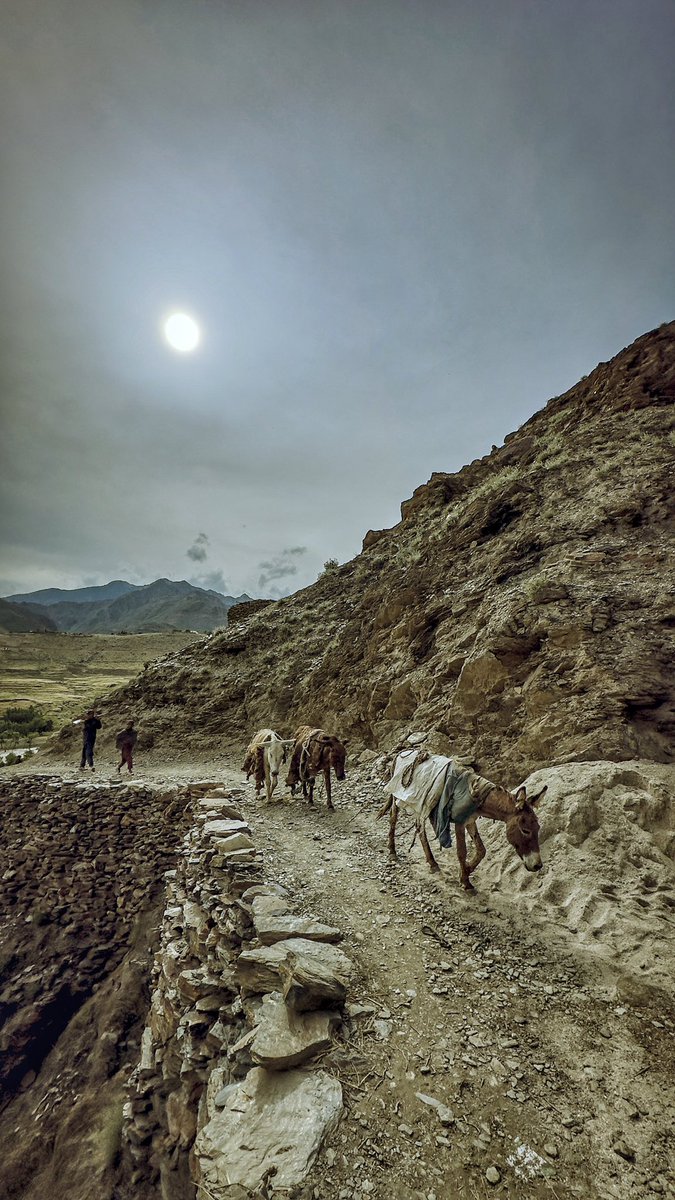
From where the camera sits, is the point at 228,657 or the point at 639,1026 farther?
the point at 228,657

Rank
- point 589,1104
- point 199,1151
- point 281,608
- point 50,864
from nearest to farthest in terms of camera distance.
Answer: point 589,1104
point 199,1151
point 50,864
point 281,608

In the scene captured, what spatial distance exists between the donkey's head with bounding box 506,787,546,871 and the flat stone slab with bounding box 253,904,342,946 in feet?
8.43

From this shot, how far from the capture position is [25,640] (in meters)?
91.6

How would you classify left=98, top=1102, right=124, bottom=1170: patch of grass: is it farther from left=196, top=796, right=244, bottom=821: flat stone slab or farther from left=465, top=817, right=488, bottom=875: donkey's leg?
left=465, top=817, right=488, bottom=875: donkey's leg

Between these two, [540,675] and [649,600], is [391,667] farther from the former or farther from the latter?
[649,600]

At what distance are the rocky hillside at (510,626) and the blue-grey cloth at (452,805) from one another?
→ 2331mm

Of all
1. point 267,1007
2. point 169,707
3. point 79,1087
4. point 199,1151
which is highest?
point 169,707

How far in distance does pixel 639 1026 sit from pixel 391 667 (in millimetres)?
10554

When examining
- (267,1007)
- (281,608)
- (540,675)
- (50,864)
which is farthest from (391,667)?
(281,608)

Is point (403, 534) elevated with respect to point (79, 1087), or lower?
elevated

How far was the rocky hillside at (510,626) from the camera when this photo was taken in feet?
25.9

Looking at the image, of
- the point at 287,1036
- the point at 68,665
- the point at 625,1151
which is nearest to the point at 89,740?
the point at 287,1036

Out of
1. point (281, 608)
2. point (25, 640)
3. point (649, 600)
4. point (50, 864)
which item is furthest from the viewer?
point (25, 640)

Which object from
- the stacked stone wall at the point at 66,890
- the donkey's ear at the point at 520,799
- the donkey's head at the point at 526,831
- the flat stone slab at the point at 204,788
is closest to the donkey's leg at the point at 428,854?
the donkey's head at the point at 526,831
